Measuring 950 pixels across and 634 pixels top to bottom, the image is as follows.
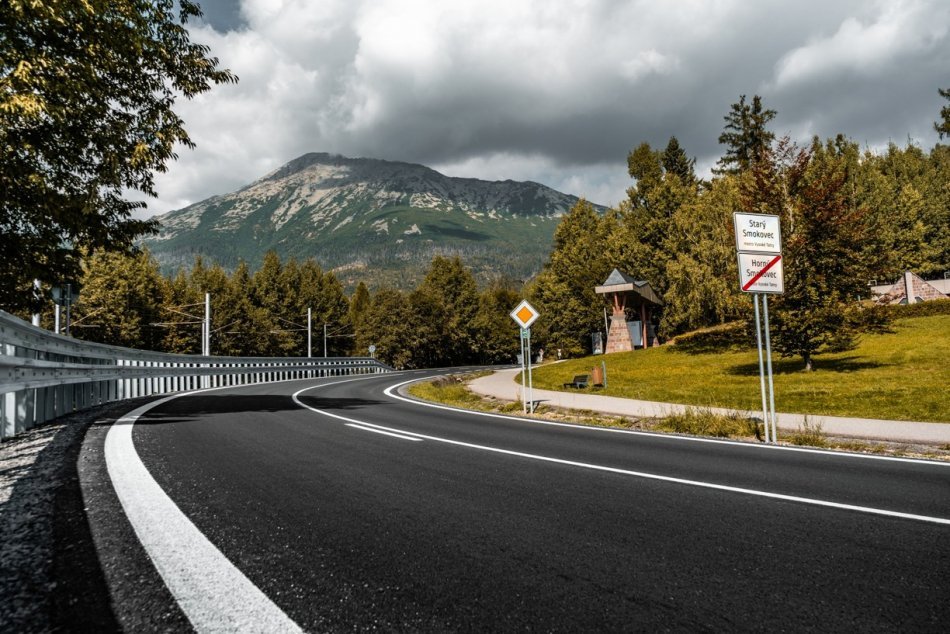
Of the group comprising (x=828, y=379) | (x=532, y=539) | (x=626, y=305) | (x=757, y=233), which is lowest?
(x=828, y=379)

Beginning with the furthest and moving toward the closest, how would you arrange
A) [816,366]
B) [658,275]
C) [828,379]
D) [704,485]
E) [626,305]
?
1. [658,275]
2. [626,305]
3. [816,366]
4. [828,379]
5. [704,485]

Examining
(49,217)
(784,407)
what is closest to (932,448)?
(784,407)

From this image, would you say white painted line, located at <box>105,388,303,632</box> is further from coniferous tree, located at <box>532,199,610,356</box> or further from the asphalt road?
coniferous tree, located at <box>532,199,610,356</box>

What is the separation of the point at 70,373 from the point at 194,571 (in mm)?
9172

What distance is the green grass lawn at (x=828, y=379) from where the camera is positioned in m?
11.8

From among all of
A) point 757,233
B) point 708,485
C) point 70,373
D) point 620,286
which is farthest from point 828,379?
point 70,373

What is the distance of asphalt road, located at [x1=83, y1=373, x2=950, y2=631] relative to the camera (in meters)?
2.23

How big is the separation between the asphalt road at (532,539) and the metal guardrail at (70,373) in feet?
6.30

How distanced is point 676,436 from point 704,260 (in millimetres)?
25407

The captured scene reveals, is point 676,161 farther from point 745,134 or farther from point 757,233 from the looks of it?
point 757,233

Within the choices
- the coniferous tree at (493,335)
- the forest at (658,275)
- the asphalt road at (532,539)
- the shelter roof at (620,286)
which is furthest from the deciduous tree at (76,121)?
the coniferous tree at (493,335)

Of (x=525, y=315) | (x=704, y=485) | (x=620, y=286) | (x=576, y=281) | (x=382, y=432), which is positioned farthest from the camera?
(x=576, y=281)

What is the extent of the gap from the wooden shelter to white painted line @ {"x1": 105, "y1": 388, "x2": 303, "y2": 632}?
33.1 m

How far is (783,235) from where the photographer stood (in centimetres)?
1828
